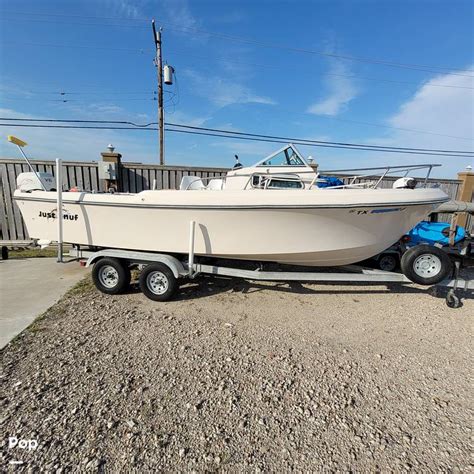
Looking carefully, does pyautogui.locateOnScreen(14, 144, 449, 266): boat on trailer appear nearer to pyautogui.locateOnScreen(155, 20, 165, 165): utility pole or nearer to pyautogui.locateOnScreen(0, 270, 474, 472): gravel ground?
pyautogui.locateOnScreen(0, 270, 474, 472): gravel ground

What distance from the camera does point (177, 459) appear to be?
154 centimetres

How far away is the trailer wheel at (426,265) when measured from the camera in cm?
333

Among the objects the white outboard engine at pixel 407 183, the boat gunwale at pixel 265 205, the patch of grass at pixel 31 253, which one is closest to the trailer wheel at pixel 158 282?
the boat gunwale at pixel 265 205

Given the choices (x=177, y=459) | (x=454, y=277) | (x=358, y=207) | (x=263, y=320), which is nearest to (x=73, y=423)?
(x=177, y=459)

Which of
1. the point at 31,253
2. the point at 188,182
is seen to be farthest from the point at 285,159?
the point at 31,253

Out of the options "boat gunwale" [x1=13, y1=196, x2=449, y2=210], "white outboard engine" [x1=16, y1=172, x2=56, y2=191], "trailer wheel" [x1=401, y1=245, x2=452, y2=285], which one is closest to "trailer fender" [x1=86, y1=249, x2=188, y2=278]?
"boat gunwale" [x1=13, y1=196, x2=449, y2=210]

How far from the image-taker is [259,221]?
10.9 feet

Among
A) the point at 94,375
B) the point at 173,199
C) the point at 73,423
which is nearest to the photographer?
the point at 73,423

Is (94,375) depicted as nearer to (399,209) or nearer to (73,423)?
(73,423)

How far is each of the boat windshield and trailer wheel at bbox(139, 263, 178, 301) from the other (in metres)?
2.21

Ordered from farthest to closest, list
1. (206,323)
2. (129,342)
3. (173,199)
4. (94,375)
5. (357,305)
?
1. (357,305)
2. (173,199)
3. (206,323)
4. (129,342)
5. (94,375)

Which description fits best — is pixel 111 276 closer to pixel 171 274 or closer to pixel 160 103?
pixel 171 274

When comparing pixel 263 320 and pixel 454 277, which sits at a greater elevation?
pixel 454 277

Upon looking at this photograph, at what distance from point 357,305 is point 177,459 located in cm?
294
